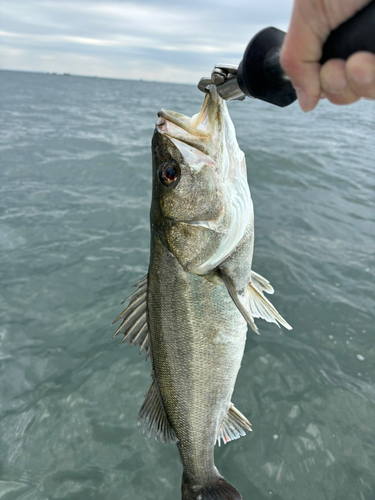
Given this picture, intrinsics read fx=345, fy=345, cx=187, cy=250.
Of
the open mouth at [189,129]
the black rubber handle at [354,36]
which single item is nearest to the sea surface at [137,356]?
the open mouth at [189,129]

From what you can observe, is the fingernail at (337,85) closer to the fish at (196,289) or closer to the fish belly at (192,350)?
the fish at (196,289)

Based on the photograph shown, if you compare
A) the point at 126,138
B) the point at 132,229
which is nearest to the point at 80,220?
the point at 132,229

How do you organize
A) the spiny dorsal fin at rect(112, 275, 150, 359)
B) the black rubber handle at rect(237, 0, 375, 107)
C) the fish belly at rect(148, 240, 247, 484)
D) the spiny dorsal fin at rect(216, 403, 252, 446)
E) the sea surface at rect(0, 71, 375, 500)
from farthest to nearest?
1. the sea surface at rect(0, 71, 375, 500)
2. the spiny dorsal fin at rect(216, 403, 252, 446)
3. the spiny dorsal fin at rect(112, 275, 150, 359)
4. the fish belly at rect(148, 240, 247, 484)
5. the black rubber handle at rect(237, 0, 375, 107)

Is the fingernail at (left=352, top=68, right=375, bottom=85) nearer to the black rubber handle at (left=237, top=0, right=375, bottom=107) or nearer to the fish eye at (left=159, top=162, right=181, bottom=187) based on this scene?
the black rubber handle at (left=237, top=0, right=375, bottom=107)

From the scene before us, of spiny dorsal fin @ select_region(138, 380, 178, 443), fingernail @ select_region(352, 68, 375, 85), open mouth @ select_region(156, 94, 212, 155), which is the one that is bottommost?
spiny dorsal fin @ select_region(138, 380, 178, 443)

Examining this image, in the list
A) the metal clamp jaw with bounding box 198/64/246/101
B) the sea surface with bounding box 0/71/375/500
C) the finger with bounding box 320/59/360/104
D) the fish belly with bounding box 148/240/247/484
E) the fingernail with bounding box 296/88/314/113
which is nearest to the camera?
the finger with bounding box 320/59/360/104

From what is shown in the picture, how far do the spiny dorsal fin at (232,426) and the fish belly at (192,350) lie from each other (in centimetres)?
13

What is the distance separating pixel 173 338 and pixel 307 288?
3.84 meters

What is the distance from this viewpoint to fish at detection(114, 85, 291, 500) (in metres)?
1.87

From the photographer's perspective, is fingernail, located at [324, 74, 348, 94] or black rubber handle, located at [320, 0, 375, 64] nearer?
black rubber handle, located at [320, 0, 375, 64]

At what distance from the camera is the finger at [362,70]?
777mm

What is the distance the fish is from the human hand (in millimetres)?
814

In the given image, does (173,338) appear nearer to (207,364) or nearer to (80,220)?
(207,364)

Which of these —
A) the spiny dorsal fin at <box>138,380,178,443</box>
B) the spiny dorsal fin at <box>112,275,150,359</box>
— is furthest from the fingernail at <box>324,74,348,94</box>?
the spiny dorsal fin at <box>138,380,178,443</box>
